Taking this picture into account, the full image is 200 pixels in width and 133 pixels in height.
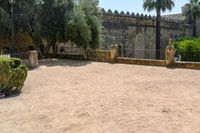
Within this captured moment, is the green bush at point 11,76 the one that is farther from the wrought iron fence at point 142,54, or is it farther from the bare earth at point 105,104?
the wrought iron fence at point 142,54

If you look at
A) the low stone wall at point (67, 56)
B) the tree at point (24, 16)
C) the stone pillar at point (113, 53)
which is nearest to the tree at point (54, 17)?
the tree at point (24, 16)

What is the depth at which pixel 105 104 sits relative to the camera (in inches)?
332

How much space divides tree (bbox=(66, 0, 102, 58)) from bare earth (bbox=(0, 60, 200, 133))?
5.53 metres

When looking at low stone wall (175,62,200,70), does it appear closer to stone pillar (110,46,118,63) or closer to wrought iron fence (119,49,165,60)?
stone pillar (110,46,118,63)

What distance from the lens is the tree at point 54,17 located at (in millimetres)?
19844

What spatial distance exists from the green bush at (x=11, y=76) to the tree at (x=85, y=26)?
880 centimetres

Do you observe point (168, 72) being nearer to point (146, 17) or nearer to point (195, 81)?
point (195, 81)

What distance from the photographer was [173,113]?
7387mm

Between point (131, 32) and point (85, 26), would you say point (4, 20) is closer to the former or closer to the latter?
point (85, 26)

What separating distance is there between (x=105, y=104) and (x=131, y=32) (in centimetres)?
2094

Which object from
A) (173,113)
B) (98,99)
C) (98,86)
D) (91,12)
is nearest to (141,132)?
(173,113)

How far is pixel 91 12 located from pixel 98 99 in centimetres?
1203

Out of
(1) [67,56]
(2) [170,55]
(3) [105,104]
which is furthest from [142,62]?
(3) [105,104]

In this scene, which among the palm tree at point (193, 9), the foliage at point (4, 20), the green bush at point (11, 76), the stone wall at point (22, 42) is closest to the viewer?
the green bush at point (11, 76)
